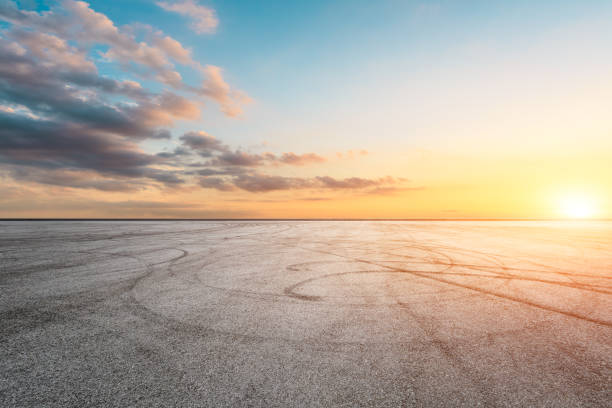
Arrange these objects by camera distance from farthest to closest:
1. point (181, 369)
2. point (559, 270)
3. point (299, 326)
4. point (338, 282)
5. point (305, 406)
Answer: point (559, 270)
point (338, 282)
point (299, 326)
point (181, 369)
point (305, 406)

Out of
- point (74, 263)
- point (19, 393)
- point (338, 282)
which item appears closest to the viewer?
point (19, 393)

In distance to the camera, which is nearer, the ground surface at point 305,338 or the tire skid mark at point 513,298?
the ground surface at point 305,338

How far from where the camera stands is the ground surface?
10.3ft

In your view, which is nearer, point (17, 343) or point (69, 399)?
point (69, 399)

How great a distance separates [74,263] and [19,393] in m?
9.08

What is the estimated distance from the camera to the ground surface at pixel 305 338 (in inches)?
123

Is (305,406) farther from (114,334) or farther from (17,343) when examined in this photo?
(17,343)

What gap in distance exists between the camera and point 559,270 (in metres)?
9.54

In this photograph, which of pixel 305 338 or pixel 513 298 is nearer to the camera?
pixel 305 338

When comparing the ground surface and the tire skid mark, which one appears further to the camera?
the tire skid mark

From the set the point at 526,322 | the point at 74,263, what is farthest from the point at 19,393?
the point at 74,263

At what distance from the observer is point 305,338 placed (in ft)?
14.5

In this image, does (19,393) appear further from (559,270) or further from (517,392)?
(559,270)

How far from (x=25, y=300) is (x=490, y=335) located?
357 inches
